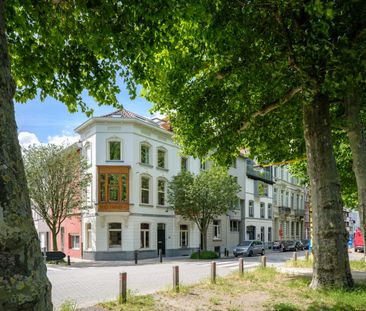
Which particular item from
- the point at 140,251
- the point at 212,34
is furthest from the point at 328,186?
the point at 140,251

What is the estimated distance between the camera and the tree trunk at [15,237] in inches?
93.5

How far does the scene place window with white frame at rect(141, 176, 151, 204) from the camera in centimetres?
3359

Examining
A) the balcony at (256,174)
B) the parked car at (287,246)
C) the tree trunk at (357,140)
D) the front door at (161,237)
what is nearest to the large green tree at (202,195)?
the front door at (161,237)

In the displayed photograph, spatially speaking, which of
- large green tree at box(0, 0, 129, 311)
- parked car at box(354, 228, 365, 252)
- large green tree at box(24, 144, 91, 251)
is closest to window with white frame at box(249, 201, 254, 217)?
parked car at box(354, 228, 365, 252)

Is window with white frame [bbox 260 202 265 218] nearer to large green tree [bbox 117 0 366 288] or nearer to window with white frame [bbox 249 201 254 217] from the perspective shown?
window with white frame [bbox 249 201 254 217]

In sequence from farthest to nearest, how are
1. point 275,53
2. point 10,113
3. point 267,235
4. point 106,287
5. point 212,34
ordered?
point 267,235 < point 106,287 < point 275,53 < point 212,34 < point 10,113

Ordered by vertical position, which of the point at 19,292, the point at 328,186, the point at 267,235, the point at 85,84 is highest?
the point at 85,84

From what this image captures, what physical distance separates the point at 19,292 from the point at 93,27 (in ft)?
19.8

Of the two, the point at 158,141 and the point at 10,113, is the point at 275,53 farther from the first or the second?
the point at 158,141

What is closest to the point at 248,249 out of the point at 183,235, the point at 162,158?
the point at 183,235

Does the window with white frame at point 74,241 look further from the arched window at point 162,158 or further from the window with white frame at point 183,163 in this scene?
the window with white frame at point 183,163

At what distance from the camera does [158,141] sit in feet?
116

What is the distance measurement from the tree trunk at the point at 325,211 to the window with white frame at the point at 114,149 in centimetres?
2280

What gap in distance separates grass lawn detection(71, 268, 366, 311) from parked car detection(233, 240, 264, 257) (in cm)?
2403
